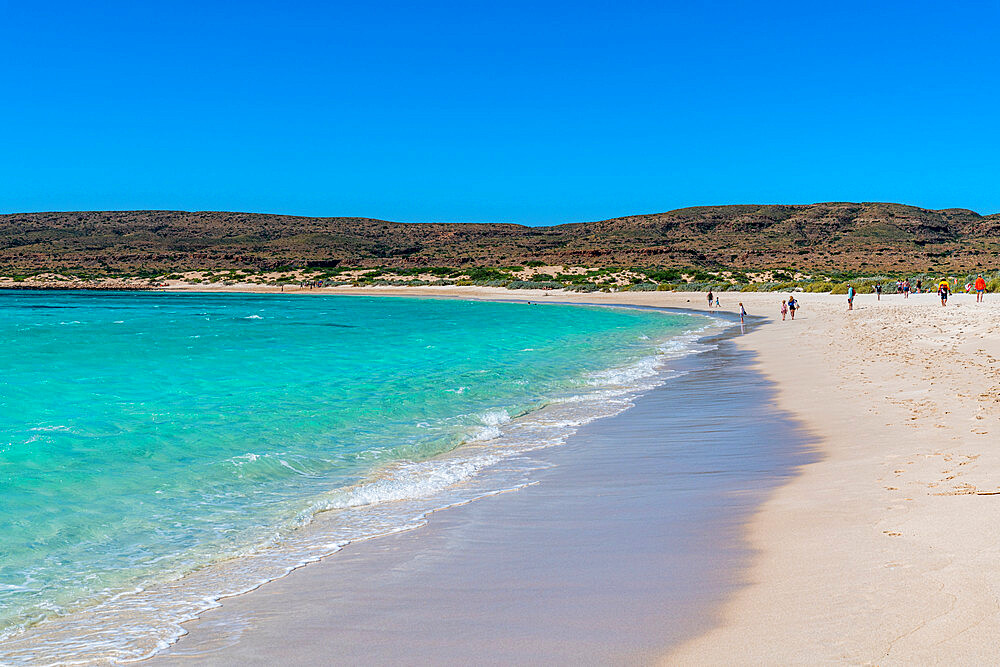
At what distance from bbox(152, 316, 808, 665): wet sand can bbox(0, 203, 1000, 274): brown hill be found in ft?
307

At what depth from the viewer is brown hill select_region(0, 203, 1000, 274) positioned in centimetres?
11225

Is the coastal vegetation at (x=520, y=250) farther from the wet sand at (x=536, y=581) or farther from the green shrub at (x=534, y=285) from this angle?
the wet sand at (x=536, y=581)

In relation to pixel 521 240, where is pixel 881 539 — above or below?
below

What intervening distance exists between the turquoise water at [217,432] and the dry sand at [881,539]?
11.4 ft

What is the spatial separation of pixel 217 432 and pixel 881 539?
9.46 m

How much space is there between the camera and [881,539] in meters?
5.25

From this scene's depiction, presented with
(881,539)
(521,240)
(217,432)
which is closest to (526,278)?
(521,240)

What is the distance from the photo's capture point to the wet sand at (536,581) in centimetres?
412

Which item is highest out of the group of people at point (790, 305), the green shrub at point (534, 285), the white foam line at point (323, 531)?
the green shrub at point (534, 285)

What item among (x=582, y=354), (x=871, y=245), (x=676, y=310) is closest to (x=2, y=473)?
(x=582, y=354)

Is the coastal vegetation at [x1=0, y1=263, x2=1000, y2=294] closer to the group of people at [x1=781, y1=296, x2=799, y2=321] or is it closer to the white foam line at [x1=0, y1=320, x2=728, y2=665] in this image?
the group of people at [x1=781, y1=296, x2=799, y2=321]

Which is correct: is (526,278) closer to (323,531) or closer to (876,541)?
(323,531)

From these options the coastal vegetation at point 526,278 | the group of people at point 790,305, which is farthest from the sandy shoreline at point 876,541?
the coastal vegetation at point 526,278

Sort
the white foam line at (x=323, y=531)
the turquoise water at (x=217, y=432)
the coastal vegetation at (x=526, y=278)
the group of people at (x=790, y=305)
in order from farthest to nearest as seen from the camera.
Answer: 1. the coastal vegetation at (x=526, y=278)
2. the group of people at (x=790, y=305)
3. the turquoise water at (x=217, y=432)
4. the white foam line at (x=323, y=531)
